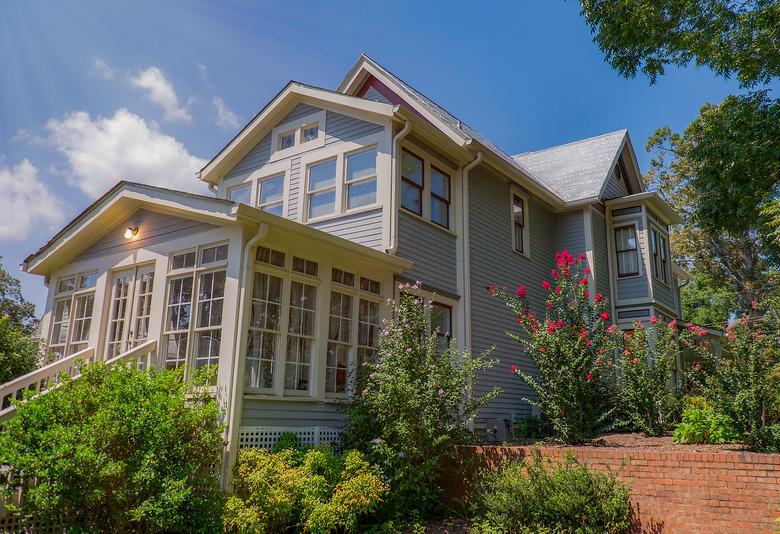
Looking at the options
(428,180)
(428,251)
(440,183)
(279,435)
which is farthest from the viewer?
(440,183)

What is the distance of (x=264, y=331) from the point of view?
795cm

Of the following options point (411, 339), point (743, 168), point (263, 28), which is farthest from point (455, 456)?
point (743, 168)

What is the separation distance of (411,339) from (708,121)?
11244mm

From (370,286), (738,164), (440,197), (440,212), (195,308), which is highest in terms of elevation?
(738,164)

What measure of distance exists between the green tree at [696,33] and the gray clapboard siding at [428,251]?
616 centimetres

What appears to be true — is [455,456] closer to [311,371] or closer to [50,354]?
[311,371]

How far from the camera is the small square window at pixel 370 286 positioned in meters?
9.66

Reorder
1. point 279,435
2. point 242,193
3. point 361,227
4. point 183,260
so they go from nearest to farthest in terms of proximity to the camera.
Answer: point 279,435 → point 183,260 → point 361,227 → point 242,193

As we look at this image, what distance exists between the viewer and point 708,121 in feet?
47.9

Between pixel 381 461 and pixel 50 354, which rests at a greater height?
pixel 50 354

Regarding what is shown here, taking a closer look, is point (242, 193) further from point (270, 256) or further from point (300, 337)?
point (300, 337)

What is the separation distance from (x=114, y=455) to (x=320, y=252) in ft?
13.4

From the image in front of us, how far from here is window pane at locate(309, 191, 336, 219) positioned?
37.7 feet

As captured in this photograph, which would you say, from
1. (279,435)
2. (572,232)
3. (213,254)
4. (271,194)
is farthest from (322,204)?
(572,232)
